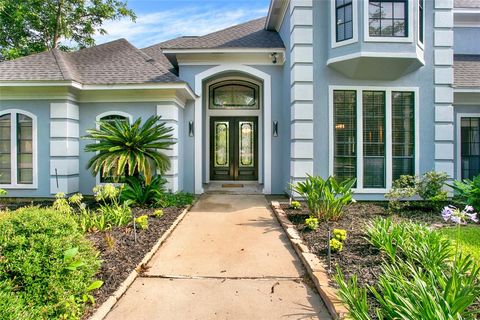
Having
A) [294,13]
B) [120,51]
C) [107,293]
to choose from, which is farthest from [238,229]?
[120,51]

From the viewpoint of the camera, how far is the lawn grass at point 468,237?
4.43 meters

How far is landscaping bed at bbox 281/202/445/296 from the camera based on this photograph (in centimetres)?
369

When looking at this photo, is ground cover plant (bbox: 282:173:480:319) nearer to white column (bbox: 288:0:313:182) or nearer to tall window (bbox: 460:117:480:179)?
white column (bbox: 288:0:313:182)

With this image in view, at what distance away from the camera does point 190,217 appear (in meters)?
6.66

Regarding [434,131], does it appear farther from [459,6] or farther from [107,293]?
[107,293]

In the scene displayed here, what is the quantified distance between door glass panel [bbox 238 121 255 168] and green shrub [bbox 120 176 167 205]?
14.9 ft

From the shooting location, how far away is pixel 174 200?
758cm

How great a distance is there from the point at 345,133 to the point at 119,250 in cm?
625

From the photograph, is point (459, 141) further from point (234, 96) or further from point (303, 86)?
point (234, 96)

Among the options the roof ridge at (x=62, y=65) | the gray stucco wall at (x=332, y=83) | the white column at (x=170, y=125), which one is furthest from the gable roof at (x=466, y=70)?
the roof ridge at (x=62, y=65)

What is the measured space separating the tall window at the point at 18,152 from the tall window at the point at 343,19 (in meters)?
8.52

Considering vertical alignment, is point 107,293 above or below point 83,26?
below

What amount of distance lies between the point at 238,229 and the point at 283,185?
4.08 m

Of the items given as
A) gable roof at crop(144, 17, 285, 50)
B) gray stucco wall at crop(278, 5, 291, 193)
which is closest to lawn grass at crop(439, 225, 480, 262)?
gray stucco wall at crop(278, 5, 291, 193)
